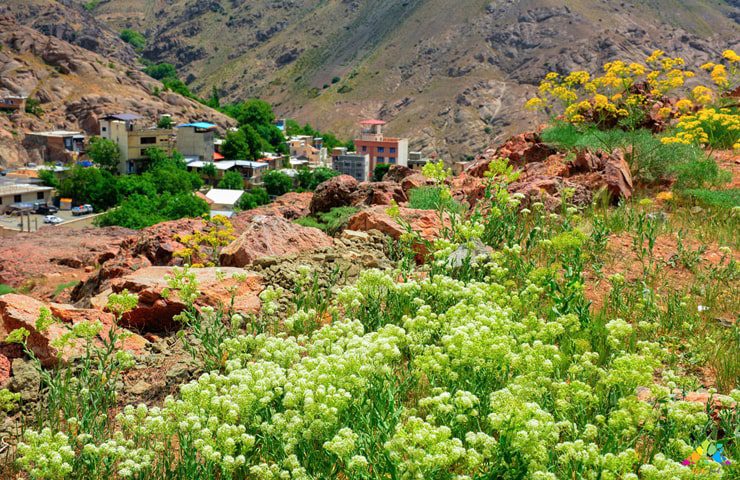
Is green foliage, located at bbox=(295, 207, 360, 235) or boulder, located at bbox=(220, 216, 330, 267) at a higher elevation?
boulder, located at bbox=(220, 216, 330, 267)

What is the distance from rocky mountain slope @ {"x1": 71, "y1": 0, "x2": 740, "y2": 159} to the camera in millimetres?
94062

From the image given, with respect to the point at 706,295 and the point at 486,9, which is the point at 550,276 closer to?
the point at 706,295

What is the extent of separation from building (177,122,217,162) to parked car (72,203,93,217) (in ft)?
53.0

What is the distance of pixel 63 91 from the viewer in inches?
3034

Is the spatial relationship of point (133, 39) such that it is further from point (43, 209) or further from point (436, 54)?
point (43, 209)

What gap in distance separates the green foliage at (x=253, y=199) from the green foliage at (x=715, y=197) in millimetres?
42871

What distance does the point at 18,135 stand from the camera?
69062mm

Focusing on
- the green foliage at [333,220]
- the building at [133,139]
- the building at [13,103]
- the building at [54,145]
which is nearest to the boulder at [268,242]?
the green foliage at [333,220]

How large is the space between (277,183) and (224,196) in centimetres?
1138

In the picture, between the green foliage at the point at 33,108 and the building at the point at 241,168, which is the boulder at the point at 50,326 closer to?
the building at the point at 241,168

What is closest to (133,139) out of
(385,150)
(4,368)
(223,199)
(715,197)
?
(223,199)

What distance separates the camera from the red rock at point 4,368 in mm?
4838

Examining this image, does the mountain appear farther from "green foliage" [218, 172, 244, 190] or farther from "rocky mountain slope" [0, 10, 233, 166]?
"green foliage" [218, 172, 244, 190]

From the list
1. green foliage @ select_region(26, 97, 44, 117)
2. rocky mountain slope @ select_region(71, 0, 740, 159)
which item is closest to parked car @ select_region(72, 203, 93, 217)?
green foliage @ select_region(26, 97, 44, 117)
